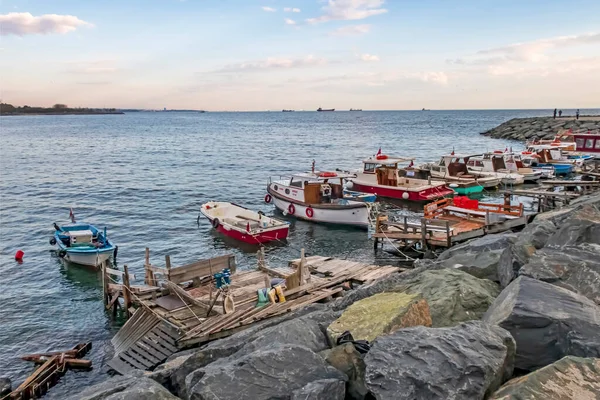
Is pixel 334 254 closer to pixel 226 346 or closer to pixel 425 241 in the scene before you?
pixel 425 241

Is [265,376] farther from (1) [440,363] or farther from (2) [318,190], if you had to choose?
(2) [318,190]

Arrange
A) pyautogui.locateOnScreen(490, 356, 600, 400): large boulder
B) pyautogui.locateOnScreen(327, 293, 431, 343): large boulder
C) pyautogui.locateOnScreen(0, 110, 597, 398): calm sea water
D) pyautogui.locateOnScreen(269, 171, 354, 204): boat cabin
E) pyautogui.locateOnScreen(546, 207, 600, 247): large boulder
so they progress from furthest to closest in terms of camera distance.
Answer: pyautogui.locateOnScreen(269, 171, 354, 204): boat cabin, pyautogui.locateOnScreen(0, 110, 597, 398): calm sea water, pyautogui.locateOnScreen(546, 207, 600, 247): large boulder, pyautogui.locateOnScreen(327, 293, 431, 343): large boulder, pyautogui.locateOnScreen(490, 356, 600, 400): large boulder

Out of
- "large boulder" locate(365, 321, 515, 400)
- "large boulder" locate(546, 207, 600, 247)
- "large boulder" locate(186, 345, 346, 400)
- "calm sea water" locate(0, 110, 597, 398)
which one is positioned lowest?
"calm sea water" locate(0, 110, 597, 398)

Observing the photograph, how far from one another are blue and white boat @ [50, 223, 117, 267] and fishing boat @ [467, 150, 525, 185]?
3206 centimetres

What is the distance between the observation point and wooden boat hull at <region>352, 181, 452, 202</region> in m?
35.2

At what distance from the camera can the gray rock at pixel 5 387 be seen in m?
12.6

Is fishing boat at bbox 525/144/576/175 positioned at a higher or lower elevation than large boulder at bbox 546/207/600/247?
lower

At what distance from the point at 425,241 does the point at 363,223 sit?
6439mm

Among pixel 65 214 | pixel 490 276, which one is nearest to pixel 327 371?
pixel 490 276

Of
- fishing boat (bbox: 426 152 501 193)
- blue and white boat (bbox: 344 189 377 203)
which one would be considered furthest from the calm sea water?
fishing boat (bbox: 426 152 501 193)

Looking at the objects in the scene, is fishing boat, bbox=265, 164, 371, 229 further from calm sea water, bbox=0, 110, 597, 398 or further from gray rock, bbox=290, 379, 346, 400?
gray rock, bbox=290, 379, 346, 400

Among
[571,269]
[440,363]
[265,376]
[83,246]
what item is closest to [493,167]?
[83,246]

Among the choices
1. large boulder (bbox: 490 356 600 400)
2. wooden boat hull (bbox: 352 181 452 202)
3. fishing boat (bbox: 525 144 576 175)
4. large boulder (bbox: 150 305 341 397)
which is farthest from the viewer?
fishing boat (bbox: 525 144 576 175)

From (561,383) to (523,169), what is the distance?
4275 centimetres
